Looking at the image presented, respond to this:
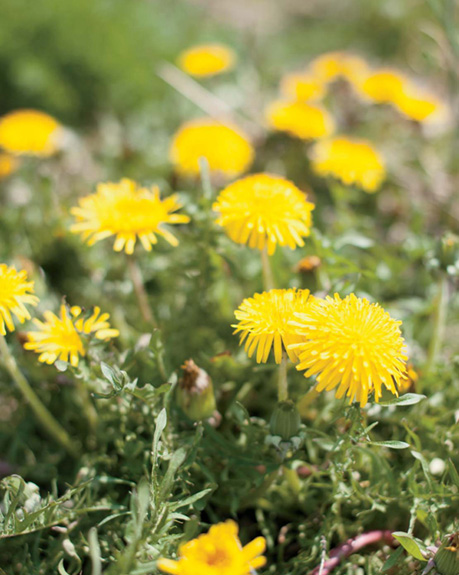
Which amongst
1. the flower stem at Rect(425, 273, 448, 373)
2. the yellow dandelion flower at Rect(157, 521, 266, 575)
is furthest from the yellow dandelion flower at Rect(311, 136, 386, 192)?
the yellow dandelion flower at Rect(157, 521, 266, 575)

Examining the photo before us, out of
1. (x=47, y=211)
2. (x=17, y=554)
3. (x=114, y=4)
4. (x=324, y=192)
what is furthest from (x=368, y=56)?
(x=17, y=554)

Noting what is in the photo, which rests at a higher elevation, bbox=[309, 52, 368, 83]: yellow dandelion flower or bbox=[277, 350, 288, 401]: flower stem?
bbox=[309, 52, 368, 83]: yellow dandelion flower

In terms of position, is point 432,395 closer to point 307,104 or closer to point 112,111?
point 307,104

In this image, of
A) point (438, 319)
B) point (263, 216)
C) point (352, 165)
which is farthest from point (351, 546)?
point (352, 165)

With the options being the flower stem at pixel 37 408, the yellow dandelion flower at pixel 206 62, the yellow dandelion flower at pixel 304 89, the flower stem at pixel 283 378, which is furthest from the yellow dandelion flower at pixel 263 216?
the yellow dandelion flower at pixel 206 62

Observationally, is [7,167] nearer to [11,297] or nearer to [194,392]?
[11,297]

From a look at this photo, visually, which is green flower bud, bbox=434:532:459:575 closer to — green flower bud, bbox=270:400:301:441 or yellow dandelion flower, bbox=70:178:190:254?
green flower bud, bbox=270:400:301:441

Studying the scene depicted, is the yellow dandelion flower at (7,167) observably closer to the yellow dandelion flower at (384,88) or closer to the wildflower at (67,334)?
the wildflower at (67,334)
